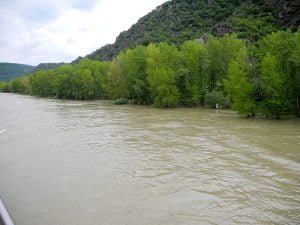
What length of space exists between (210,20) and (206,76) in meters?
63.7

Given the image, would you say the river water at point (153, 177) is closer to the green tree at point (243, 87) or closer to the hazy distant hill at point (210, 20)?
the green tree at point (243, 87)

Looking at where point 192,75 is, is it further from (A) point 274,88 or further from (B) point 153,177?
(B) point 153,177

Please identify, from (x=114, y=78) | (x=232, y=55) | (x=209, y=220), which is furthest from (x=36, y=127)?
(x=114, y=78)

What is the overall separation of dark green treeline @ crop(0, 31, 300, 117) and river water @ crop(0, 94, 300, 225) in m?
9.34

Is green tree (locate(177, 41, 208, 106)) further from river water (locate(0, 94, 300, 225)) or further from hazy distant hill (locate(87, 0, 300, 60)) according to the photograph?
hazy distant hill (locate(87, 0, 300, 60))

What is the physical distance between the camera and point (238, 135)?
28078mm

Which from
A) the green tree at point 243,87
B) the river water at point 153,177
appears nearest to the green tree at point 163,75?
the green tree at point 243,87

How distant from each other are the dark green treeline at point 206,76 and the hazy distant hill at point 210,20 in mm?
25891

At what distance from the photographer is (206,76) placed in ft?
192

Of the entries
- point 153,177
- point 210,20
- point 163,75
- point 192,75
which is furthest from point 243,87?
point 210,20

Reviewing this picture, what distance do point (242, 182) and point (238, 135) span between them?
43.7ft

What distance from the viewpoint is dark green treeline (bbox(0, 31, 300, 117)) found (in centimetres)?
3766

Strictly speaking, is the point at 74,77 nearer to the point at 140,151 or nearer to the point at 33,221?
the point at 140,151

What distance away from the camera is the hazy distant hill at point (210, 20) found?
283 ft
